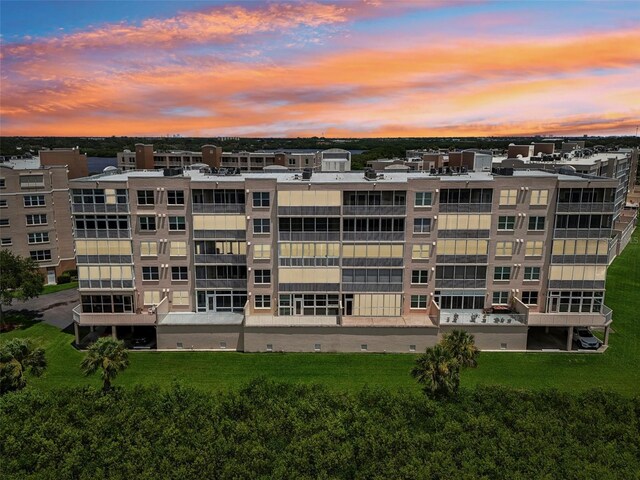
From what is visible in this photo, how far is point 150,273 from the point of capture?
54.2m

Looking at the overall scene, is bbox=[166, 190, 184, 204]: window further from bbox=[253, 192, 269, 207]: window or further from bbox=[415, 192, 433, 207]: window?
bbox=[415, 192, 433, 207]: window

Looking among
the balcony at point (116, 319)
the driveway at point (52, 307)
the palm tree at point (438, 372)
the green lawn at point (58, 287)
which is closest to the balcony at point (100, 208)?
the balcony at point (116, 319)

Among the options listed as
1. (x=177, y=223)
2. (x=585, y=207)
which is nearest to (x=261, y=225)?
(x=177, y=223)

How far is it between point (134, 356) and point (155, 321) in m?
4.15

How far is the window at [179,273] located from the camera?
54.4 m

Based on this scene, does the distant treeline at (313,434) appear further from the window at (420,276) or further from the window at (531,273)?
the window at (531,273)

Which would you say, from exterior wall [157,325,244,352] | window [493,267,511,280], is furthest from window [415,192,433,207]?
exterior wall [157,325,244,352]

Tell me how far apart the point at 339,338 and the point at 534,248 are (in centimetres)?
2424

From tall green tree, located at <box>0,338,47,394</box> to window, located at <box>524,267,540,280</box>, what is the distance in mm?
48984

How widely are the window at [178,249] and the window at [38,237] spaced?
36107 millimetres

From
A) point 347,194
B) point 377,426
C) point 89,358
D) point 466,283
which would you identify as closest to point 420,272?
point 466,283

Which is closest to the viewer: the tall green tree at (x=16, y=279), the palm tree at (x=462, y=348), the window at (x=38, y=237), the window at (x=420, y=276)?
the palm tree at (x=462, y=348)

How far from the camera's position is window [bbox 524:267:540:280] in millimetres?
54281

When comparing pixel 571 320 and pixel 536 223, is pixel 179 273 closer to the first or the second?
pixel 536 223
